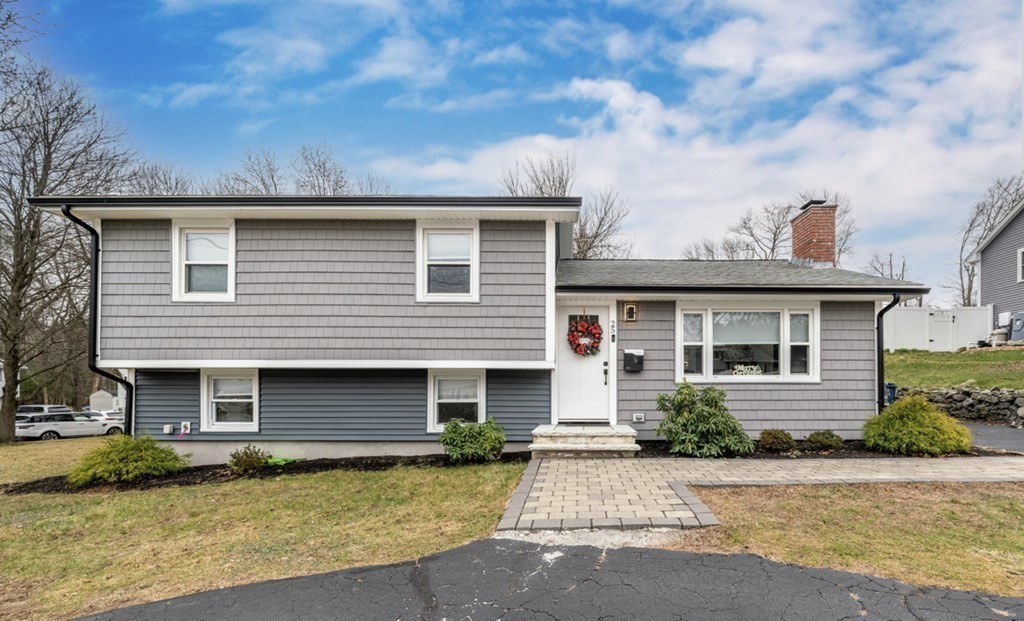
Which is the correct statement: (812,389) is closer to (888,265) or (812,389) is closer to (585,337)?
(585,337)

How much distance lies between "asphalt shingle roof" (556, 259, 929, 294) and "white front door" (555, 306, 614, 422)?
0.71 metres

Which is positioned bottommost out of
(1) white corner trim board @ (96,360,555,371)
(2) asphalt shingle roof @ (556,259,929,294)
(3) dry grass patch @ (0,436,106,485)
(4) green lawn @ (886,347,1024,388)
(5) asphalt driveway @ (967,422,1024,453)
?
(3) dry grass patch @ (0,436,106,485)

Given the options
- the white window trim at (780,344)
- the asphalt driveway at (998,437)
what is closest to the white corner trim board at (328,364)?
the white window trim at (780,344)

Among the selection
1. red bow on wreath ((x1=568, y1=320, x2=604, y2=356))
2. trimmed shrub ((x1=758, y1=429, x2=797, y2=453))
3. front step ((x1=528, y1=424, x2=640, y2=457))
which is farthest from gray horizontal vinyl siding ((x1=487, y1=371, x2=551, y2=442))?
trimmed shrub ((x1=758, y1=429, x2=797, y2=453))

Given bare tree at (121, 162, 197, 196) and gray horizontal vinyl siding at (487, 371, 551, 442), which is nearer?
gray horizontal vinyl siding at (487, 371, 551, 442)

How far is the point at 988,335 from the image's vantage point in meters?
20.0

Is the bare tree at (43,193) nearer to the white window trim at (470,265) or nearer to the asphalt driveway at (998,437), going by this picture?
the white window trim at (470,265)

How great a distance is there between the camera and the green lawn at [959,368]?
13477 millimetres

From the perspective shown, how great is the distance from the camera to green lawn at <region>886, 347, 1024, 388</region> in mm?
13477

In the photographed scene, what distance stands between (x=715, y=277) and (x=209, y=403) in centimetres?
915

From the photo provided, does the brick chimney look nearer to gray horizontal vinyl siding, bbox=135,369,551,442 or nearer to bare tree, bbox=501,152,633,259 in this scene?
gray horizontal vinyl siding, bbox=135,369,551,442

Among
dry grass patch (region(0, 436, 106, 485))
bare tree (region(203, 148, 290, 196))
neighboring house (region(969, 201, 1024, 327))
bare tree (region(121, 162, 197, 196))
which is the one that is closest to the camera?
dry grass patch (region(0, 436, 106, 485))

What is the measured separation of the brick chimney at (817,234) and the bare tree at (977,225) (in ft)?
79.3

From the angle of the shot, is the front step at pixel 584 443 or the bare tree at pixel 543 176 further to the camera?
the bare tree at pixel 543 176
